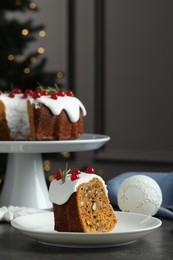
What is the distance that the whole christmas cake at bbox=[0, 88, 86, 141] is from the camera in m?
2.35

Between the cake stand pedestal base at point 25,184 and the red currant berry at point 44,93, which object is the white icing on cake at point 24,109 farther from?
the cake stand pedestal base at point 25,184

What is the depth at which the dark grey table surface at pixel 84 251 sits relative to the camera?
1.39 m

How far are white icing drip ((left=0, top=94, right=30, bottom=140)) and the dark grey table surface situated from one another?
87 cm

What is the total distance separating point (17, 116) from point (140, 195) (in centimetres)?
76

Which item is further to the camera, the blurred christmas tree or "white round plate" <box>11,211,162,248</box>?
the blurred christmas tree

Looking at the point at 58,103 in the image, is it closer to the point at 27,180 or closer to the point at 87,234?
the point at 27,180

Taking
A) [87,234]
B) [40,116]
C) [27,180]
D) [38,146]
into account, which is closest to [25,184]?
[27,180]

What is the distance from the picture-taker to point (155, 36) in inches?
177

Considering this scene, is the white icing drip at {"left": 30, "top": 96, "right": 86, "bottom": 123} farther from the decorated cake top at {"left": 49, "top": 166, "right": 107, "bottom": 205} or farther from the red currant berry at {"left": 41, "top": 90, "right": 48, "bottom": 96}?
the decorated cake top at {"left": 49, "top": 166, "right": 107, "bottom": 205}

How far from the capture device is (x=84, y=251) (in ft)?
4.73

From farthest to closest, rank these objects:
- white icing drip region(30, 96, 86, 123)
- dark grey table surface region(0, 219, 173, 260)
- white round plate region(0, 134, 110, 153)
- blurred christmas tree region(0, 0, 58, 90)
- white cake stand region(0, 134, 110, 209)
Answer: blurred christmas tree region(0, 0, 58, 90), white icing drip region(30, 96, 86, 123), white cake stand region(0, 134, 110, 209), white round plate region(0, 134, 110, 153), dark grey table surface region(0, 219, 173, 260)

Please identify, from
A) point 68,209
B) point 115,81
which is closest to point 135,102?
point 115,81

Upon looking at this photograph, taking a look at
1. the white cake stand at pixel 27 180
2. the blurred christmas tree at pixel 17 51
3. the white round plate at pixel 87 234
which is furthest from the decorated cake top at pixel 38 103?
the blurred christmas tree at pixel 17 51

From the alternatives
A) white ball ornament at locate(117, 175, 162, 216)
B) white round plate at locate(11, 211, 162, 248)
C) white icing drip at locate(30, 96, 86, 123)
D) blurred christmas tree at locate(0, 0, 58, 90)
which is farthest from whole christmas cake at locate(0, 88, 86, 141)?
blurred christmas tree at locate(0, 0, 58, 90)
